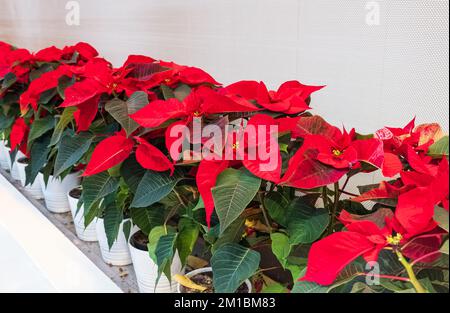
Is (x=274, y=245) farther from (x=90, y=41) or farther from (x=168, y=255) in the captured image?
(x=90, y=41)

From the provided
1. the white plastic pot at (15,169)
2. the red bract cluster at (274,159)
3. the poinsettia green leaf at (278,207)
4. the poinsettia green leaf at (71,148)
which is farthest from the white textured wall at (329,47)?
the white plastic pot at (15,169)

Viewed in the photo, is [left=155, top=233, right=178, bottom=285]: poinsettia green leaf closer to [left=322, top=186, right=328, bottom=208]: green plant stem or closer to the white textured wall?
[left=322, top=186, right=328, bottom=208]: green plant stem

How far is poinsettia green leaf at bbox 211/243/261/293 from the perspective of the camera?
532mm

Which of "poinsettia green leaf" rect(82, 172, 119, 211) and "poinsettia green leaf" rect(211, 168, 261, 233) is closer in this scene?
"poinsettia green leaf" rect(211, 168, 261, 233)

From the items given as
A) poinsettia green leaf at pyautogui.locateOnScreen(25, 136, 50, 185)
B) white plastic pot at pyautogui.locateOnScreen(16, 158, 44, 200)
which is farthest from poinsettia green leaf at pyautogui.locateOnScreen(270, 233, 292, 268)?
white plastic pot at pyautogui.locateOnScreen(16, 158, 44, 200)

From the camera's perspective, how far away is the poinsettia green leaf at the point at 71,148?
2.56ft

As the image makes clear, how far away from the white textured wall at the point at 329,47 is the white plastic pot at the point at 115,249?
19.9 inches

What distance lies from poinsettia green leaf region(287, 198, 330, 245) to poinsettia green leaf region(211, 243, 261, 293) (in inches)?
2.3

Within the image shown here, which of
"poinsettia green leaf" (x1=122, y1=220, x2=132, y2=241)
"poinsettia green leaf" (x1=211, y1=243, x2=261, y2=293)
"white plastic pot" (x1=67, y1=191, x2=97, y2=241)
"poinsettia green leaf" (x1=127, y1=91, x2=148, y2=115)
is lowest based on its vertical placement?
"white plastic pot" (x1=67, y1=191, x2=97, y2=241)

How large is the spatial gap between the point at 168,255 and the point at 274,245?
176 mm

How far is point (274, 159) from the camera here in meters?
0.53

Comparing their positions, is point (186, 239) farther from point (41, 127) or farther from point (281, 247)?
point (41, 127)

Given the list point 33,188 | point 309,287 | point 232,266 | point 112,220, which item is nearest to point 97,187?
point 112,220

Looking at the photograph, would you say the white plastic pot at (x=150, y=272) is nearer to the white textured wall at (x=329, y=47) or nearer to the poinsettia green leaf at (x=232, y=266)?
the poinsettia green leaf at (x=232, y=266)
